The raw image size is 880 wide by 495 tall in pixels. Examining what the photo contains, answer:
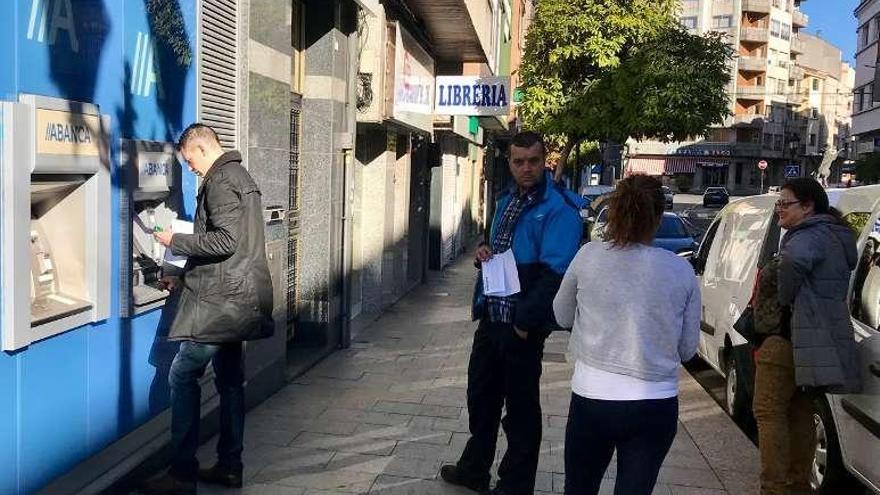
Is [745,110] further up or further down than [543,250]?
further up

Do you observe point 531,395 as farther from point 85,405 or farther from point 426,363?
point 426,363

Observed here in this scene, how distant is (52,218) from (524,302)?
2.30m

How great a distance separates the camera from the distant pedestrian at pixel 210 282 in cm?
400

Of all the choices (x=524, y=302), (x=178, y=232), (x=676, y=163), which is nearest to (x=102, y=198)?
(x=178, y=232)

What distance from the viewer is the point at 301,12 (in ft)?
24.8

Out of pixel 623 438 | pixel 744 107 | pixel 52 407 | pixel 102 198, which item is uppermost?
pixel 744 107

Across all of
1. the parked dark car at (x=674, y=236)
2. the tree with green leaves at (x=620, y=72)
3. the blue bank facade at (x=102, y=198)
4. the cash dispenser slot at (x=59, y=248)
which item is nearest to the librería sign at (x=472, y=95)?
the parked dark car at (x=674, y=236)

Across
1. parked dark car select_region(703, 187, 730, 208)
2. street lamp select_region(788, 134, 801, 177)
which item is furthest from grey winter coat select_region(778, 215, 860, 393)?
street lamp select_region(788, 134, 801, 177)

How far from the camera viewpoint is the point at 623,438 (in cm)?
297

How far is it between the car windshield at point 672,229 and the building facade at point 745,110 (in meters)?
59.2

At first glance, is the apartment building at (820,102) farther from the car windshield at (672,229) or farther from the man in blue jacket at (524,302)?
the man in blue jacket at (524,302)

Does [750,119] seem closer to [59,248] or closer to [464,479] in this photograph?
[464,479]

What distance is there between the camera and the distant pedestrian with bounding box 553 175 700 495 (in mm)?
2914

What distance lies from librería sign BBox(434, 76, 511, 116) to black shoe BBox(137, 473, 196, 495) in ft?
26.3
